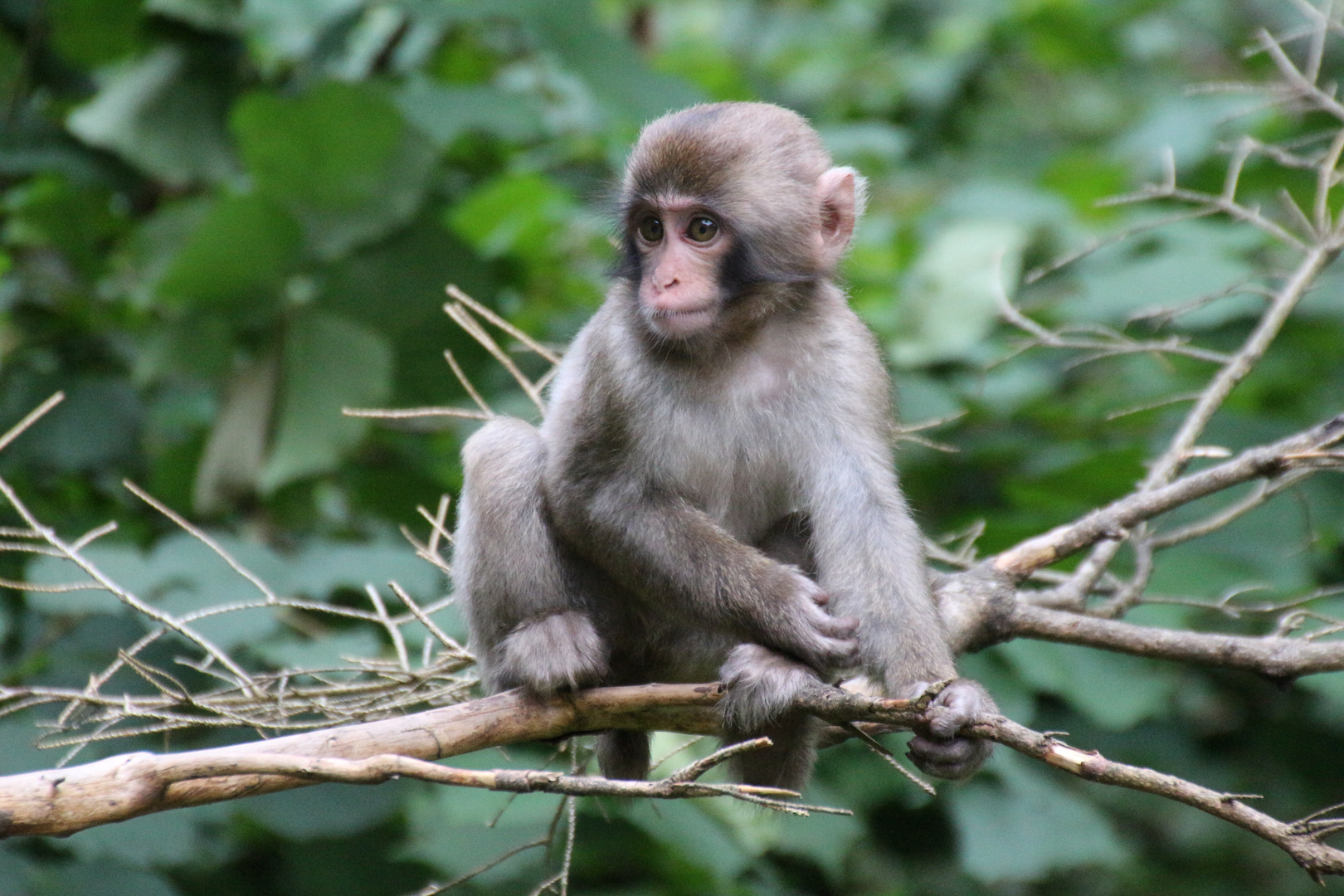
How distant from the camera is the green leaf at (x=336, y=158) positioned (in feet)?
22.9

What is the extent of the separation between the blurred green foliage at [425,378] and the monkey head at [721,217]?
95 centimetres

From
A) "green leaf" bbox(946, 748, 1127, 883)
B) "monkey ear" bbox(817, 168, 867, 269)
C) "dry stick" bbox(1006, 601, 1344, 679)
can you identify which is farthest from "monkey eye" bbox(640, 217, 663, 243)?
"green leaf" bbox(946, 748, 1127, 883)

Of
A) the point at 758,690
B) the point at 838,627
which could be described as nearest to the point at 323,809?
the point at 758,690

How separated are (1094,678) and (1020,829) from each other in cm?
82

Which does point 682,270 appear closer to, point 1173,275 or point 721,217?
point 721,217

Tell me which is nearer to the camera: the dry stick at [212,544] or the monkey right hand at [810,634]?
the monkey right hand at [810,634]

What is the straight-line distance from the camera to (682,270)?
489cm

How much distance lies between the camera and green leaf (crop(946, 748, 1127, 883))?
629cm

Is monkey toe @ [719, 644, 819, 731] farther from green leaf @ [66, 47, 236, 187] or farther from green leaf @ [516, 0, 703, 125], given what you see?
green leaf @ [66, 47, 236, 187]

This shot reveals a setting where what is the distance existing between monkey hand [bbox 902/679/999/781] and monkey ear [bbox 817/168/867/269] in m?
1.97

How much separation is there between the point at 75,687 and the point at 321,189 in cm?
291

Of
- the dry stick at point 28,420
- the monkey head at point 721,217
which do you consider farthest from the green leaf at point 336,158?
the monkey head at point 721,217

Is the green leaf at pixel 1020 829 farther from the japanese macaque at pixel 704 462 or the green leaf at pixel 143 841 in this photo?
the green leaf at pixel 143 841

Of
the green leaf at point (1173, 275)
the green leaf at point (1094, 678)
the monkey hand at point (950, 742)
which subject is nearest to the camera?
the monkey hand at point (950, 742)
